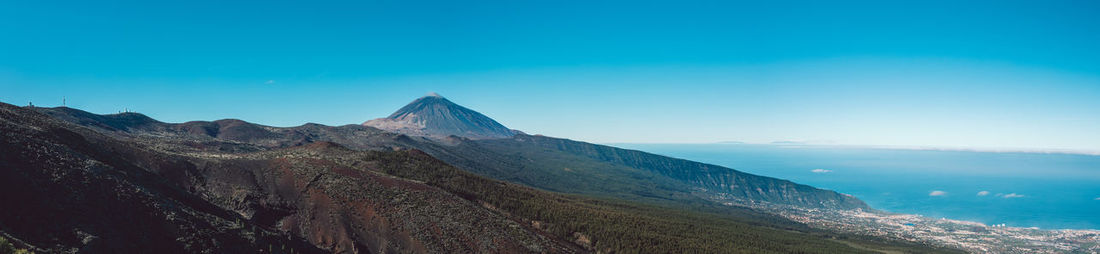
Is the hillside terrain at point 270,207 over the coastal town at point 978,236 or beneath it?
over

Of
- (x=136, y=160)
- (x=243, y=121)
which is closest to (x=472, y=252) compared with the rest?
(x=136, y=160)

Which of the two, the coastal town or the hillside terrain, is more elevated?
the hillside terrain

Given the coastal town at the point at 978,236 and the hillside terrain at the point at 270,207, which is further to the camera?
the coastal town at the point at 978,236

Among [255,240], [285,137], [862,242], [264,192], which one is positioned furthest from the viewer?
[285,137]

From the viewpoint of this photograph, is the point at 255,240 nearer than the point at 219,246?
No

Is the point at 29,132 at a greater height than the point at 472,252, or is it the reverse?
the point at 29,132

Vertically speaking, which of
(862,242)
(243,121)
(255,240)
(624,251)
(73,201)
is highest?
(243,121)

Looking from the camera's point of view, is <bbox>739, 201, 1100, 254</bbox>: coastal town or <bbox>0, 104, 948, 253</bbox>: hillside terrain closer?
<bbox>0, 104, 948, 253</bbox>: hillside terrain

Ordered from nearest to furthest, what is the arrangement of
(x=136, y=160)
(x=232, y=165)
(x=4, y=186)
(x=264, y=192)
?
(x=4, y=186) → (x=136, y=160) → (x=264, y=192) → (x=232, y=165)

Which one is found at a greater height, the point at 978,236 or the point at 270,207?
the point at 270,207

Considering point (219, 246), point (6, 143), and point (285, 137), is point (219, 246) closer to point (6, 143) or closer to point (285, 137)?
point (6, 143)

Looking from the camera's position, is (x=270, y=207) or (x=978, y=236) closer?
(x=270, y=207)
